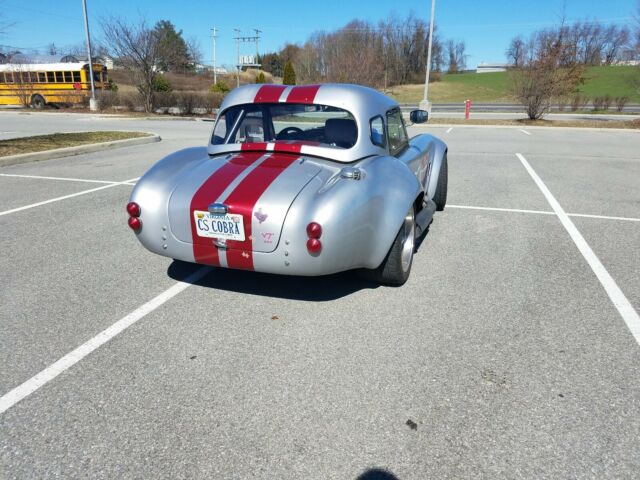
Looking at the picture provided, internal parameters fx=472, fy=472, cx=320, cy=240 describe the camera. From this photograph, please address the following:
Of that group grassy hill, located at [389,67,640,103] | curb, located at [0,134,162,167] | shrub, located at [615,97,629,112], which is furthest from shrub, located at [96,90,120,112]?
shrub, located at [615,97,629,112]

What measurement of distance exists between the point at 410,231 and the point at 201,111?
2938cm

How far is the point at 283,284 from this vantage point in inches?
153

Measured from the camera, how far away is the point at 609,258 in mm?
4605

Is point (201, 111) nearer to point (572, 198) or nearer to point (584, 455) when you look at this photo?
point (572, 198)

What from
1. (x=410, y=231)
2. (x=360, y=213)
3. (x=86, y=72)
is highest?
(x=86, y=72)

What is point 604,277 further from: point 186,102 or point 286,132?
point 186,102

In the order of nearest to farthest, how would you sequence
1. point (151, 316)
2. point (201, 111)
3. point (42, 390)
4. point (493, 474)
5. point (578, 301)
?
point (493, 474), point (42, 390), point (151, 316), point (578, 301), point (201, 111)

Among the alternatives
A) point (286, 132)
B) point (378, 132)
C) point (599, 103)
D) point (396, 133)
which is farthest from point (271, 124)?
point (599, 103)

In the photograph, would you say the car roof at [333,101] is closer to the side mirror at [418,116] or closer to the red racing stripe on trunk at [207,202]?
the red racing stripe on trunk at [207,202]

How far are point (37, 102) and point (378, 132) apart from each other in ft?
119

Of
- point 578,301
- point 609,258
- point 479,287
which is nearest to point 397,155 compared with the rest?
point 479,287

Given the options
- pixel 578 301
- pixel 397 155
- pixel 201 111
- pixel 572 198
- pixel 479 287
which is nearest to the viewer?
pixel 578 301

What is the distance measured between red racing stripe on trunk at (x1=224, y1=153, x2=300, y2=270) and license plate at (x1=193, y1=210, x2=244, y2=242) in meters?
0.04

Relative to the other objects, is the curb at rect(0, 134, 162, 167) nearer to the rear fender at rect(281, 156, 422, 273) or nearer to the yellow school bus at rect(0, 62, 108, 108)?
the rear fender at rect(281, 156, 422, 273)
